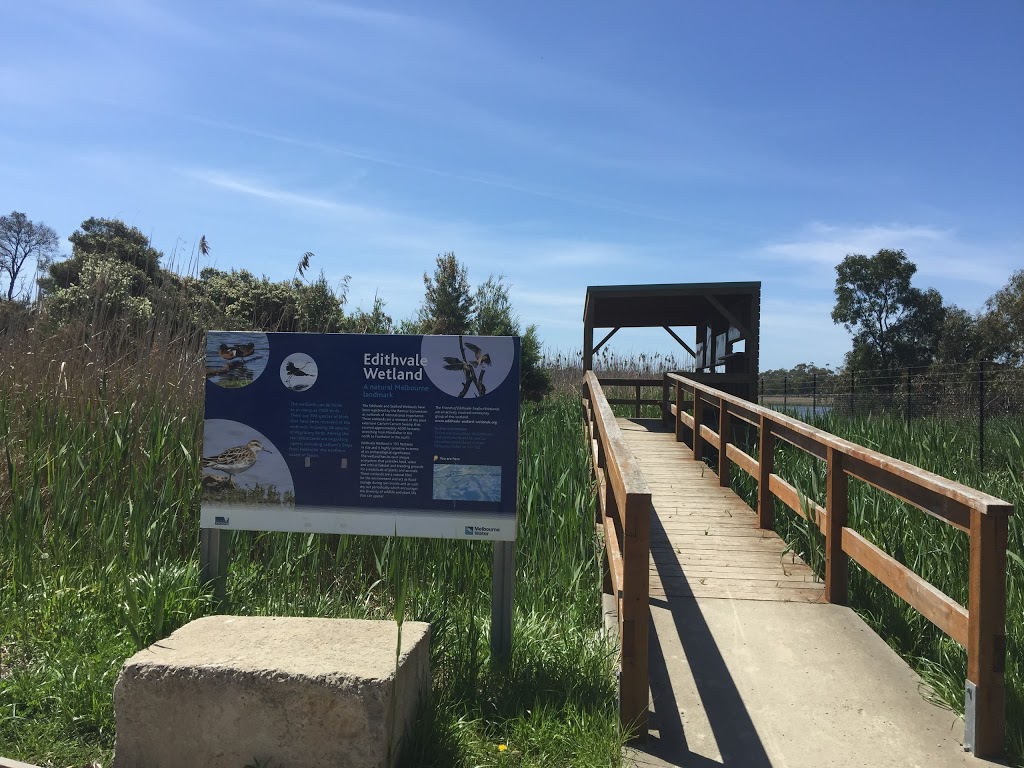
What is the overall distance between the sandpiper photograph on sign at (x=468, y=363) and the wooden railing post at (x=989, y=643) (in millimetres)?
2220

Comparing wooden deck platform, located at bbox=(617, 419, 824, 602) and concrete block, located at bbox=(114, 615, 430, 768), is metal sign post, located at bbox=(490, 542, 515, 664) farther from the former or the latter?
wooden deck platform, located at bbox=(617, 419, 824, 602)

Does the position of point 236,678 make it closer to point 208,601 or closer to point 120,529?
point 208,601

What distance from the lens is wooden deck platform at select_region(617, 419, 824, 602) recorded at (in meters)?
4.74

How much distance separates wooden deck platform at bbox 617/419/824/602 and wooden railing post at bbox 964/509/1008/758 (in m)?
1.54

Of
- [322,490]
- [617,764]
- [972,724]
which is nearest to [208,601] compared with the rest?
[322,490]

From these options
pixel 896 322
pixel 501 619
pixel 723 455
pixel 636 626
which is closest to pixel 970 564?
pixel 636 626

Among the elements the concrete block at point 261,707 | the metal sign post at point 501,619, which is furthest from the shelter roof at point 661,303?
the concrete block at point 261,707

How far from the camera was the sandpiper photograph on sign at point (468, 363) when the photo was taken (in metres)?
3.81

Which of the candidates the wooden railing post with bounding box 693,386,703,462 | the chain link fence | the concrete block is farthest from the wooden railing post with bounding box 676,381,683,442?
the concrete block

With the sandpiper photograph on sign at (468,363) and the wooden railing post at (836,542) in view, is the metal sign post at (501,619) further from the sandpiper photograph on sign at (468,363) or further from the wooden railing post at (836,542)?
the wooden railing post at (836,542)

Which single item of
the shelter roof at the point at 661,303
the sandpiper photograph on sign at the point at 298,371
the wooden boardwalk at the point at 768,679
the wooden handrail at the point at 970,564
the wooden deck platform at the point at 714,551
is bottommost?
the wooden boardwalk at the point at 768,679

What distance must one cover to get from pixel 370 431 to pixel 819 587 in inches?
120

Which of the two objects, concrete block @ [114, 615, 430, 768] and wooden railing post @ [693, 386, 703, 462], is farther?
wooden railing post @ [693, 386, 703, 462]

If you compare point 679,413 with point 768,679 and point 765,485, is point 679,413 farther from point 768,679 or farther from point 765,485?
point 768,679
